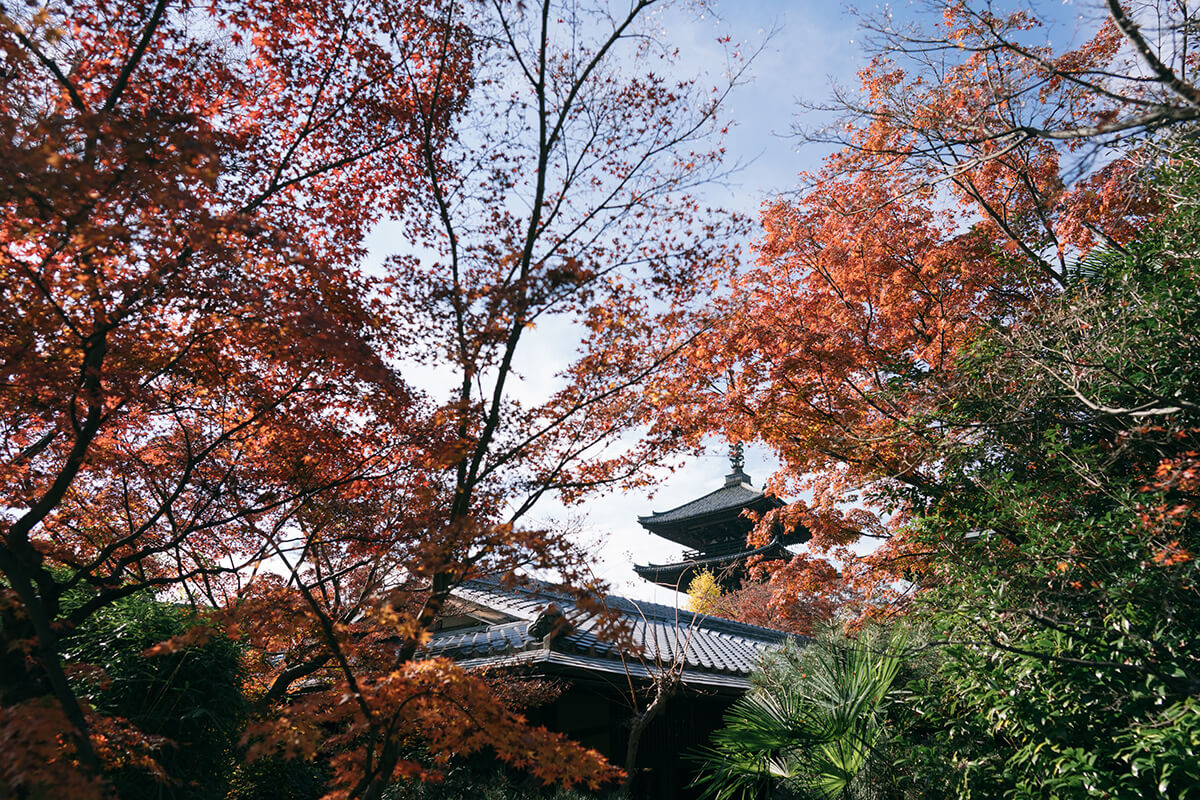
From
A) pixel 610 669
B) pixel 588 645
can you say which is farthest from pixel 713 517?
pixel 610 669

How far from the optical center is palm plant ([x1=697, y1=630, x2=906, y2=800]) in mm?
5258

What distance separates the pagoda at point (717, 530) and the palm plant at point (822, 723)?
1804cm

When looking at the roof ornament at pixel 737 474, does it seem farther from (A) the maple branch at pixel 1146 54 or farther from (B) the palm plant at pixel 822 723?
(A) the maple branch at pixel 1146 54

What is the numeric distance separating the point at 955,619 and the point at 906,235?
211 inches

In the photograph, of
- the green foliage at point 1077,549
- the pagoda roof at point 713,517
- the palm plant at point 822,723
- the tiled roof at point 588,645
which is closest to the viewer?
the green foliage at point 1077,549

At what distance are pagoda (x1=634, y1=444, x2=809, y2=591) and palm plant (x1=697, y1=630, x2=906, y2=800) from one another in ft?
59.2

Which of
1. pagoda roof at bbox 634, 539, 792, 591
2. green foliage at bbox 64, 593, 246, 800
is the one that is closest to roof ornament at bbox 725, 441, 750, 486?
pagoda roof at bbox 634, 539, 792, 591

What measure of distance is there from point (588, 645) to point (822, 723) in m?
3.18

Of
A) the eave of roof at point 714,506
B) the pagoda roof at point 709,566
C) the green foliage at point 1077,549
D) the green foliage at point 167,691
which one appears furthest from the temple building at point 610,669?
the eave of roof at point 714,506

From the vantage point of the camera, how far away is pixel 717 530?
1061 inches

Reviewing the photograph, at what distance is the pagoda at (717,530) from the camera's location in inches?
979

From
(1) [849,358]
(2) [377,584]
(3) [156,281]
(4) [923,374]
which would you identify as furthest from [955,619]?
(3) [156,281]

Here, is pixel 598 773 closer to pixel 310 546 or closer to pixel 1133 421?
pixel 310 546

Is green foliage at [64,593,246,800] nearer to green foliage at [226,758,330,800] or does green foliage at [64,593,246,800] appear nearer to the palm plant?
green foliage at [226,758,330,800]
